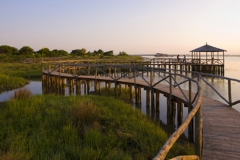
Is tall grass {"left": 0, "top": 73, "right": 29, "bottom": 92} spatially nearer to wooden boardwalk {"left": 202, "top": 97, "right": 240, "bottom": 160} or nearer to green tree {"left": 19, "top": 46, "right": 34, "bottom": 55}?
wooden boardwalk {"left": 202, "top": 97, "right": 240, "bottom": 160}

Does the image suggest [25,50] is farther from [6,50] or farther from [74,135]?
[74,135]

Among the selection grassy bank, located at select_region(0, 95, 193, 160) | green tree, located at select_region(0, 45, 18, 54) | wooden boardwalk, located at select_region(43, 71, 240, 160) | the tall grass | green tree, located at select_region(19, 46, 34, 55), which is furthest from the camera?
green tree, located at select_region(0, 45, 18, 54)

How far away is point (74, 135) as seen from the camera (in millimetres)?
5809

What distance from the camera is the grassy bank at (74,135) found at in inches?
191

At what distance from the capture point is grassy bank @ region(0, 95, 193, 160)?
4.86 metres

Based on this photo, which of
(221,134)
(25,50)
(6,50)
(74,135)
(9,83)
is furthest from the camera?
(6,50)

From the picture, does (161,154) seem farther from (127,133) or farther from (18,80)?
(18,80)

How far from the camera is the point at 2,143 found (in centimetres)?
537

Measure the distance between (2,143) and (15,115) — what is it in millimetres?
2030

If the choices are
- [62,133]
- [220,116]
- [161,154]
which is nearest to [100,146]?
[62,133]

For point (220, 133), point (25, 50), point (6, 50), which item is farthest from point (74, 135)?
point (6, 50)

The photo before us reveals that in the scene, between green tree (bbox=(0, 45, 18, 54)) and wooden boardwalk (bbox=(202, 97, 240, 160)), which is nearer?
wooden boardwalk (bbox=(202, 97, 240, 160))

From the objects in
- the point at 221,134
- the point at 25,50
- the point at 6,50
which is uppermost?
the point at 6,50

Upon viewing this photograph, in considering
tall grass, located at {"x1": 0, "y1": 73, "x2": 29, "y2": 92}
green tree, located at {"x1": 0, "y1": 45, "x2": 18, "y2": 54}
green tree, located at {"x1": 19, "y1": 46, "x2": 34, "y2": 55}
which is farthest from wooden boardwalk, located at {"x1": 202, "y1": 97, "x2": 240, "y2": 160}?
green tree, located at {"x1": 0, "y1": 45, "x2": 18, "y2": 54}
